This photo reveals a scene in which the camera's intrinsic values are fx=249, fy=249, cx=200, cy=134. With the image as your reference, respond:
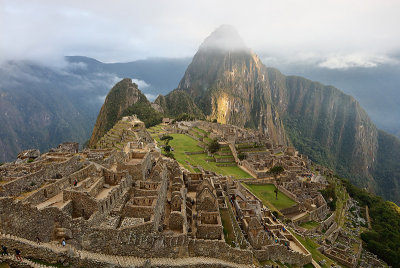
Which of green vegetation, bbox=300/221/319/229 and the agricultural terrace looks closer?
green vegetation, bbox=300/221/319/229

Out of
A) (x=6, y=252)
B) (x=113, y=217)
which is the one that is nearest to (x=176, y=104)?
(x=113, y=217)

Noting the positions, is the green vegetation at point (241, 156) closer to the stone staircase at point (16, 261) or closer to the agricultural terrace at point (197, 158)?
the agricultural terrace at point (197, 158)

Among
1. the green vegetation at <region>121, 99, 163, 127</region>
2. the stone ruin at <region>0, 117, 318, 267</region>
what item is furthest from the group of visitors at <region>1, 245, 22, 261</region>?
the green vegetation at <region>121, 99, 163, 127</region>

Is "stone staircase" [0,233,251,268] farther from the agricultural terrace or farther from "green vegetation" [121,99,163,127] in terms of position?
"green vegetation" [121,99,163,127]

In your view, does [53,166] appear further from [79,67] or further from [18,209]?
[79,67]

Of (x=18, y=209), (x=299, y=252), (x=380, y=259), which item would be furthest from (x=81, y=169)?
(x=380, y=259)

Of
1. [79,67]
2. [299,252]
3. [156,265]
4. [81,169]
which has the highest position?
[79,67]
